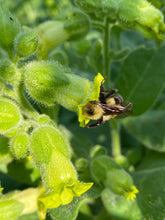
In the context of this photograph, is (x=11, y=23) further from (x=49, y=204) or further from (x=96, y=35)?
(x=96, y=35)

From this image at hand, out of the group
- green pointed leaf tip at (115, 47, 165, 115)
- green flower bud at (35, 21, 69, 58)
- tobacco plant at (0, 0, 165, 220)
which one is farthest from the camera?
green pointed leaf tip at (115, 47, 165, 115)

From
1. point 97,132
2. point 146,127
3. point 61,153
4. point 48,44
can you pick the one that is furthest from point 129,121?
point 61,153

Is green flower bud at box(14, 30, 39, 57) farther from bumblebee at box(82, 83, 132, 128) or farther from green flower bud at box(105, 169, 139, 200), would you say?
green flower bud at box(105, 169, 139, 200)

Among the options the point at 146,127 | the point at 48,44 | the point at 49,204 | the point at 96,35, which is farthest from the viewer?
the point at 96,35

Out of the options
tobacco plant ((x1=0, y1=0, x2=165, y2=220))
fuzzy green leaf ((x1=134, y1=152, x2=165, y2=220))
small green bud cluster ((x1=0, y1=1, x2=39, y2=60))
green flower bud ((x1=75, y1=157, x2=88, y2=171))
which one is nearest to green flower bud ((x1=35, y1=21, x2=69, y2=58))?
tobacco plant ((x1=0, y1=0, x2=165, y2=220))

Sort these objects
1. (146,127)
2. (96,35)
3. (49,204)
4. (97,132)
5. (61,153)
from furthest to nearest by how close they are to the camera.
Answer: (96,35) → (97,132) → (146,127) → (61,153) → (49,204)

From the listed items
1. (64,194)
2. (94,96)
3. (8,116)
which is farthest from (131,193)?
(8,116)

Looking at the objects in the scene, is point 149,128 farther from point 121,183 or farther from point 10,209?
point 10,209
